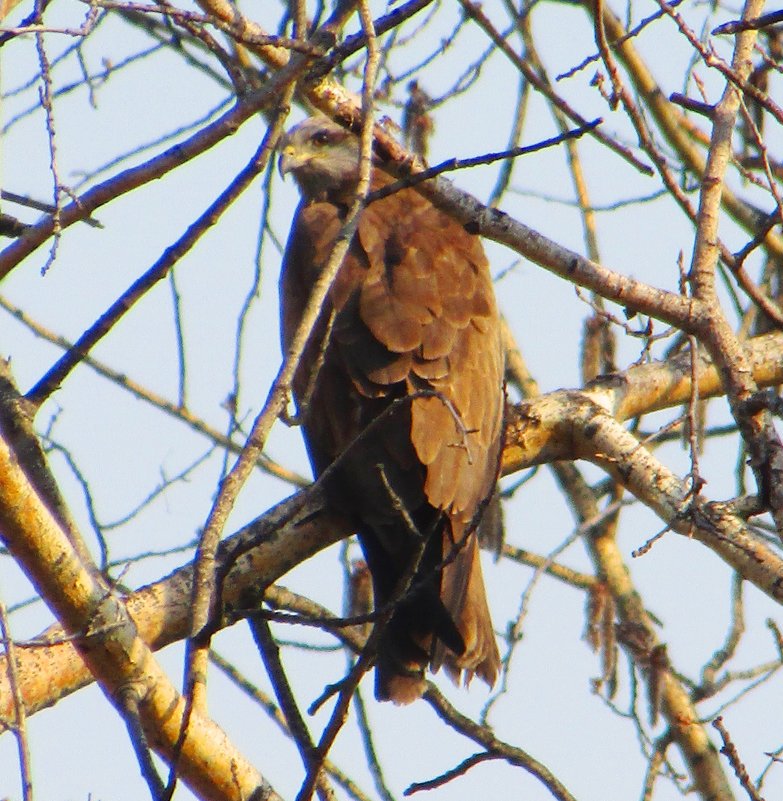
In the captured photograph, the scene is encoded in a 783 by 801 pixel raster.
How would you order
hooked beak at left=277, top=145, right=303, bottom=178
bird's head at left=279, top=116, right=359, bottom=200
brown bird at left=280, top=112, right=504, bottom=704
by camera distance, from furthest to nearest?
hooked beak at left=277, top=145, right=303, bottom=178 < bird's head at left=279, top=116, right=359, bottom=200 < brown bird at left=280, top=112, right=504, bottom=704

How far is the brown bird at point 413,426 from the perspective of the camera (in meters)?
3.89

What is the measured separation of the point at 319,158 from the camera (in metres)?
5.91

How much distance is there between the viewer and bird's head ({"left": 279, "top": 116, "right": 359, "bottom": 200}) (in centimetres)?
571

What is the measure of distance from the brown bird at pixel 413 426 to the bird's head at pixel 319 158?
3.94 feet

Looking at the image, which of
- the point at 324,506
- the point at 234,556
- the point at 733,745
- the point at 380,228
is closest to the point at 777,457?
the point at 733,745

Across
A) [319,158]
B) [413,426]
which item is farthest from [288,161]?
[413,426]

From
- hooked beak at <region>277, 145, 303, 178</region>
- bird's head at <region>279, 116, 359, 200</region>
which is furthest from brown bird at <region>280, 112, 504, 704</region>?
hooked beak at <region>277, 145, 303, 178</region>

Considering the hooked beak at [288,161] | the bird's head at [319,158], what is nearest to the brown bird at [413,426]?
the bird's head at [319,158]

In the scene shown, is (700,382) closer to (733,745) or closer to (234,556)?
(733,745)

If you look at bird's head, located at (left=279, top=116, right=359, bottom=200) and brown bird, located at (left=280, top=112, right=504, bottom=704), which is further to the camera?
bird's head, located at (left=279, top=116, right=359, bottom=200)

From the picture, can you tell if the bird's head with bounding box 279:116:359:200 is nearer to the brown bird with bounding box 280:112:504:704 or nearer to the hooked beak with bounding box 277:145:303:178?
the hooked beak with bounding box 277:145:303:178

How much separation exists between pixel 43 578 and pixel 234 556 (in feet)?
1.44

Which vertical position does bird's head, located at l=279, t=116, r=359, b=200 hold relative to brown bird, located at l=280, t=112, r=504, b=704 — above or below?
above

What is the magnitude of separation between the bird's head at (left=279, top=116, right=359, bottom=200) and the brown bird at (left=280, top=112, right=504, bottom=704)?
3.94 feet
